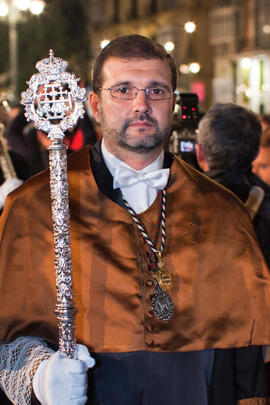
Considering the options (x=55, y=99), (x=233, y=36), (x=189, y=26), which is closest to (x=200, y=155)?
(x=189, y=26)

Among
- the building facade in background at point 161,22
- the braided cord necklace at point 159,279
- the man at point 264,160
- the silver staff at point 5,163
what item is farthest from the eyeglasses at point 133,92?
the building facade in background at point 161,22

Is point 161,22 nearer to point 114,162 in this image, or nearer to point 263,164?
point 263,164

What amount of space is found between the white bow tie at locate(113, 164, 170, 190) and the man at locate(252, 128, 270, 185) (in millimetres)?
2379

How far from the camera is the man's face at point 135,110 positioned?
9.02 feet

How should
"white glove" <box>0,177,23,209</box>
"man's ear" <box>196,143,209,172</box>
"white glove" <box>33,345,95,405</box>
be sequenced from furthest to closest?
"man's ear" <box>196,143,209,172</box>, "white glove" <box>0,177,23,209</box>, "white glove" <box>33,345,95,405</box>

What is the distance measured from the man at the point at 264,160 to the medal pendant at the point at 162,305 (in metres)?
2.57

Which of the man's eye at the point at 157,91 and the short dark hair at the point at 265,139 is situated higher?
the man's eye at the point at 157,91

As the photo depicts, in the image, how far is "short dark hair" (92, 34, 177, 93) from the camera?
9.32 ft

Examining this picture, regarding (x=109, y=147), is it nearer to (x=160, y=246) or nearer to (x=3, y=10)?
(x=160, y=246)

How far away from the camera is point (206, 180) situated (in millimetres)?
2998

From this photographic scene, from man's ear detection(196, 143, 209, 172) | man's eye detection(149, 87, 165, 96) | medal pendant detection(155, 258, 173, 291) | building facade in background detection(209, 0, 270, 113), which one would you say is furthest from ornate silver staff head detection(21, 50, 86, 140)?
building facade in background detection(209, 0, 270, 113)

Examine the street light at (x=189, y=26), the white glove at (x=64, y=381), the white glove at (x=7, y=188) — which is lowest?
the white glove at (x=64, y=381)

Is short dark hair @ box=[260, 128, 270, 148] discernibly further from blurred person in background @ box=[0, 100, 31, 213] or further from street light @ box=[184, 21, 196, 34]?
blurred person in background @ box=[0, 100, 31, 213]

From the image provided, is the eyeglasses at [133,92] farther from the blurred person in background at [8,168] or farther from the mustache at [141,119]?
the blurred person in background at [8,168]
